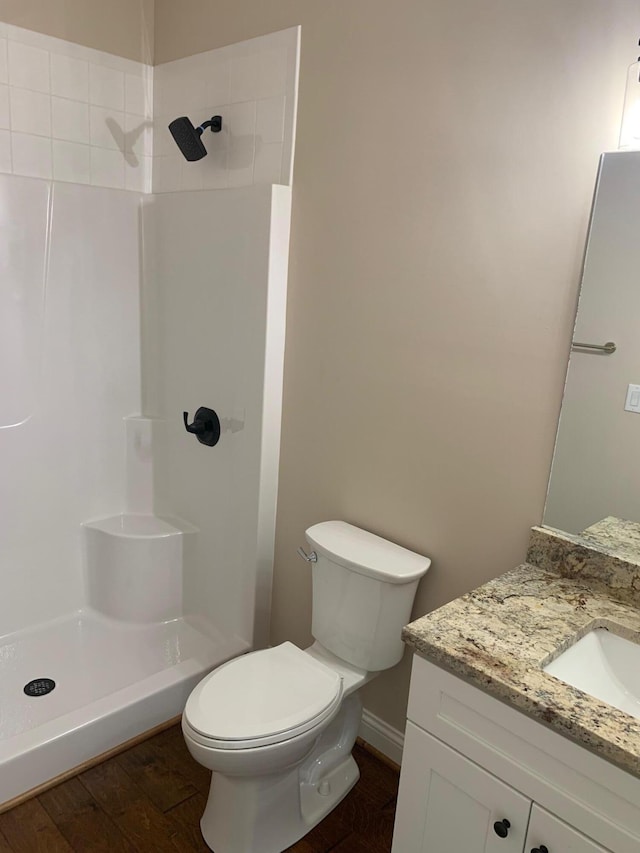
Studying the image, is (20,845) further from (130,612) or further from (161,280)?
(161,280)

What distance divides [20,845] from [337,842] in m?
0.84

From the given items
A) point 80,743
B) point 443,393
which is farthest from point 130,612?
point 443,393

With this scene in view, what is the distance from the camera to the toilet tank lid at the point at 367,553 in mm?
1742

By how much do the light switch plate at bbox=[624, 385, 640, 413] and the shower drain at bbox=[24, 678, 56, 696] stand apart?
1.98 meters

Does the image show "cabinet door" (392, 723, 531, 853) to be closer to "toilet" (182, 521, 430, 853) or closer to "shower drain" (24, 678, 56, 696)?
"toilet" (182, 521, 430, 853)

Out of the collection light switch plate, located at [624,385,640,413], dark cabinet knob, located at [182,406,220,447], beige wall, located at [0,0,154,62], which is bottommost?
dark cabinet knob, located at [182,406,220,447]

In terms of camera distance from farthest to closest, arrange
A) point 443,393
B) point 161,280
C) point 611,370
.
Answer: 1. point 161,280
2. point 443,393
3. point 611,370

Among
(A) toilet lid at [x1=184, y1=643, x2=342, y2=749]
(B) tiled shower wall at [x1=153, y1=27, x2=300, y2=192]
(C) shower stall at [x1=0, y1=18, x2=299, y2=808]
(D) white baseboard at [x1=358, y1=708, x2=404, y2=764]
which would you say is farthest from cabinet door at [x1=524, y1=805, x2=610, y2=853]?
(B) tiled shower wall at [x1=153, y1=27, x2=300, y2=192]

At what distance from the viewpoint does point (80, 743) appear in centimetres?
197

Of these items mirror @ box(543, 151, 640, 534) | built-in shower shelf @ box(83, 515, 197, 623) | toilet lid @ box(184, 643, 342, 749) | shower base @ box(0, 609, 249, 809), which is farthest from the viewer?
built-in shower shelf @ box(83, 515, 197, 623)

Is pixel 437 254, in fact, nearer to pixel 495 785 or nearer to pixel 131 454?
pixel 495 785

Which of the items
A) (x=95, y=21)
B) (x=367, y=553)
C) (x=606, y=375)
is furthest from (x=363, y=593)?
(x=95, y=21)

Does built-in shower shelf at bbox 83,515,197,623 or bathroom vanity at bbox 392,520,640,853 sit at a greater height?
bathroom vanity at bbox 392,520,640,853

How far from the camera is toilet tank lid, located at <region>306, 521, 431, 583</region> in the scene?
1.74 m
